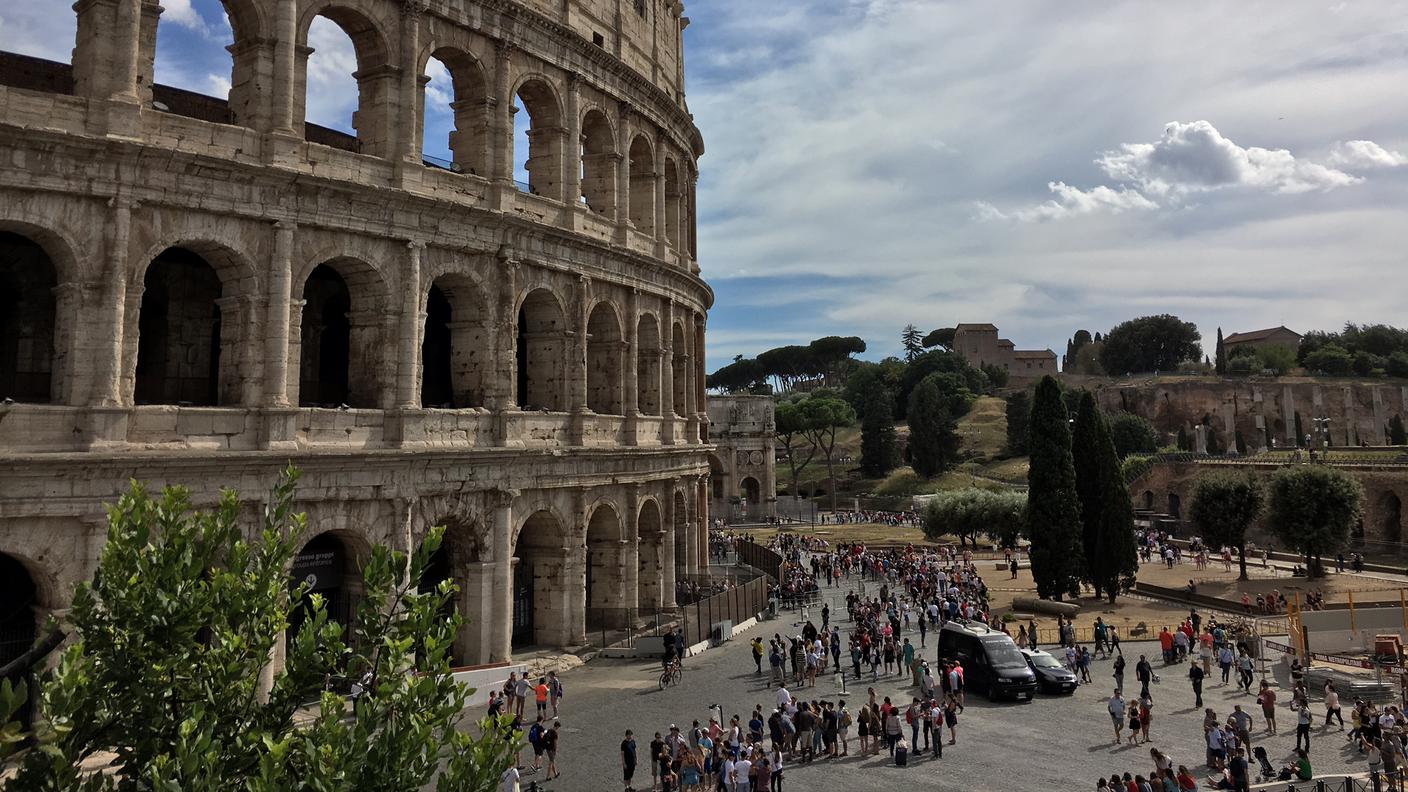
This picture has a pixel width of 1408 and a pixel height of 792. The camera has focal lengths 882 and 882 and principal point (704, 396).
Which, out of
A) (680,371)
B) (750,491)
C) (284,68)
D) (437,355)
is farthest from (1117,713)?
(750,491)

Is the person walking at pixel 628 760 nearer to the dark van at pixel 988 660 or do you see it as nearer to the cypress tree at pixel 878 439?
the dark van at pixel 988 660

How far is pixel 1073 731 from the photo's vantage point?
55.5 ft

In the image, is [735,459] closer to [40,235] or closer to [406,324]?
[406,324]

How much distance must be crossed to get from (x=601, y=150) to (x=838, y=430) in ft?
313

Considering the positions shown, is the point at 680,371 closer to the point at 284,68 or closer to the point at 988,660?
the point at 988,660

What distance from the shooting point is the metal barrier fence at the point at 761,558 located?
33656 mm

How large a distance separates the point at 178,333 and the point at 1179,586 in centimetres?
3630

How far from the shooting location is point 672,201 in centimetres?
2977

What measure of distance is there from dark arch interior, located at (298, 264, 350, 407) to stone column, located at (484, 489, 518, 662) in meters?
4.30

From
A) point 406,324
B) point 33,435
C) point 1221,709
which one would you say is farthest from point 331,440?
point 1221,709

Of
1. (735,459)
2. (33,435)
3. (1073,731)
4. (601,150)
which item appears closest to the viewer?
(33,435)

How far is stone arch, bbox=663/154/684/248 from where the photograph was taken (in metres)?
29.6

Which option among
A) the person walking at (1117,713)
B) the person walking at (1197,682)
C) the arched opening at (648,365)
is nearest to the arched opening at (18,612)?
the arched opening at (648,365)

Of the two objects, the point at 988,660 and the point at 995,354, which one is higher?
the point at 995,354
